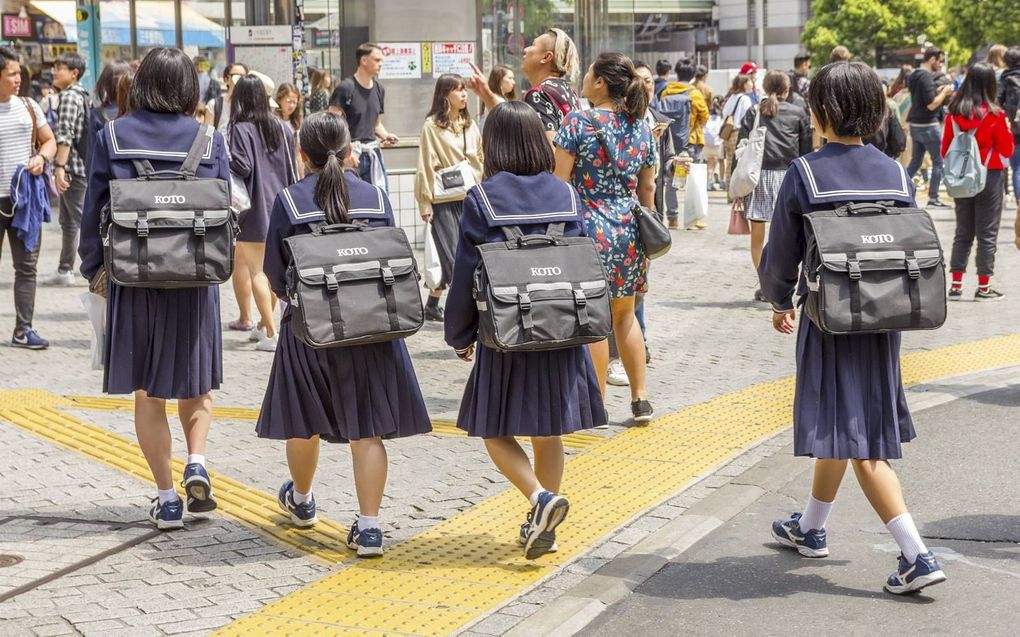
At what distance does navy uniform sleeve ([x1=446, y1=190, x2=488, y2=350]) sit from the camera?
5203 mm

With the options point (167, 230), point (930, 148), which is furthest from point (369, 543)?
point (930, 148)

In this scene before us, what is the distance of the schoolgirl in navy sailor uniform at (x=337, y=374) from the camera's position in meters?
5.29

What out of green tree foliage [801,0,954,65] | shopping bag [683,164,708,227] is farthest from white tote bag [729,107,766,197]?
green tree foliage [801,0,954,65]

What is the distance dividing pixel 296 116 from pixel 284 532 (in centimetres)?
610

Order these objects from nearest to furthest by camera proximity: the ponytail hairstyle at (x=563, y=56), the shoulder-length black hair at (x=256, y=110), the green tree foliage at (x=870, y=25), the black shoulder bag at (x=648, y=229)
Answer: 1. the black shoulder bag at (x=648, y=229)
2. the ponytail hairstyle at (x=563, y=56)
3. the shoulder-length black hair at (x=256, y=110)
4. the green tree foliage at (x=870, y=25)

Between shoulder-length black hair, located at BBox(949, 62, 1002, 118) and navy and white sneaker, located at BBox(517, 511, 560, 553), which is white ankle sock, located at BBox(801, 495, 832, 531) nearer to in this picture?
navy and white sneaker, located at BBox(517, 511, 560, 553)

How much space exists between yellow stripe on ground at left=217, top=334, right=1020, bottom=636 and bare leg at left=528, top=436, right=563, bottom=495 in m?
0.29

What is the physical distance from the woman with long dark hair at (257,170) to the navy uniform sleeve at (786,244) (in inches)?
186

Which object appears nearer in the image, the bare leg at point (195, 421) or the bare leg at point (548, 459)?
the bare leg at point (548, 459)

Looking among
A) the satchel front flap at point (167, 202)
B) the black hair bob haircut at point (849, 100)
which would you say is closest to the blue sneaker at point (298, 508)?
the satchel front flap at point (167, 202)

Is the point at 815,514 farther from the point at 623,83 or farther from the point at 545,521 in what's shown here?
the point at 623,83

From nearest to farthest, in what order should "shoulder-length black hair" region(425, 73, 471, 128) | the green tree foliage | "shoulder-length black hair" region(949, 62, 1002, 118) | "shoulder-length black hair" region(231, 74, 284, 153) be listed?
"shoulder-length black hair" region(231, 74, 284, 153), "shoulder-length black hair" region(425, 73, 471, 128), "shoulder-length black hair" region(949, 62, 1002, 118), the green tree foliage

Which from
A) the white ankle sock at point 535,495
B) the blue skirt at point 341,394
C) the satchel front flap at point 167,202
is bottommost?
the white ankle sock at point 535,495

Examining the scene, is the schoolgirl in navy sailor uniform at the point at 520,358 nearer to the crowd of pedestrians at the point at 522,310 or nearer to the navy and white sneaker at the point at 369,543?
the crowd of pedestrians at the point at 522,310
